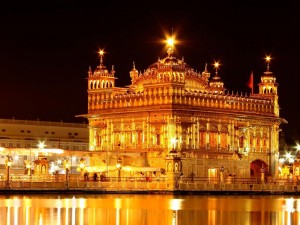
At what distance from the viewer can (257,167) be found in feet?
291

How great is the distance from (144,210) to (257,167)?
128ft

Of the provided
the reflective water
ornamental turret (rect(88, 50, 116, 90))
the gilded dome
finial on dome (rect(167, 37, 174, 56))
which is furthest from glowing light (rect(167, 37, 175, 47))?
the reflective water

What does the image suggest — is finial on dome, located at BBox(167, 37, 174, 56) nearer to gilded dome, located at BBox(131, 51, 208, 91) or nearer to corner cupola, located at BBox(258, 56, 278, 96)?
gilded dome, located at BBox(131, 51, 208, 91)

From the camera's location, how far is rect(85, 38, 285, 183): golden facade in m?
79.3

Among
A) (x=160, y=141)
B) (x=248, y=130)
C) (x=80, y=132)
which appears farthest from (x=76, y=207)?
(x=80, y=132)

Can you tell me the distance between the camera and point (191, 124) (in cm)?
8006

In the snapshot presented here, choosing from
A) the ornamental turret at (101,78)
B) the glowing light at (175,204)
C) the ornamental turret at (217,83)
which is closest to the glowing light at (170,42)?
the ornamental turret at (101,78)

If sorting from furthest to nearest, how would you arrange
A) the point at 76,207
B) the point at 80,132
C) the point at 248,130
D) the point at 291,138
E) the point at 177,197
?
1. the point at 291,138
2. the point at 80,132
3. the point at 248,130
4. the point at 177,197
5. the point at 76,207

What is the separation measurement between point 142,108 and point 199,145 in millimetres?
5004

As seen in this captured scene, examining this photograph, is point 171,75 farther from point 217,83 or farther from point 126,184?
point 217,83

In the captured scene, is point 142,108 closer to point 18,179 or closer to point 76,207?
point 18,179

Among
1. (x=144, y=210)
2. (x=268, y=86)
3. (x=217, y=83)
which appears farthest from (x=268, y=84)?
(x=144, y=210)

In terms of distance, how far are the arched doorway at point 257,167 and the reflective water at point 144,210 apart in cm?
2195

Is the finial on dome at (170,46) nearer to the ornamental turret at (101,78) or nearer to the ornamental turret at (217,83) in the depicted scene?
the ornamental turret at (101,78)
